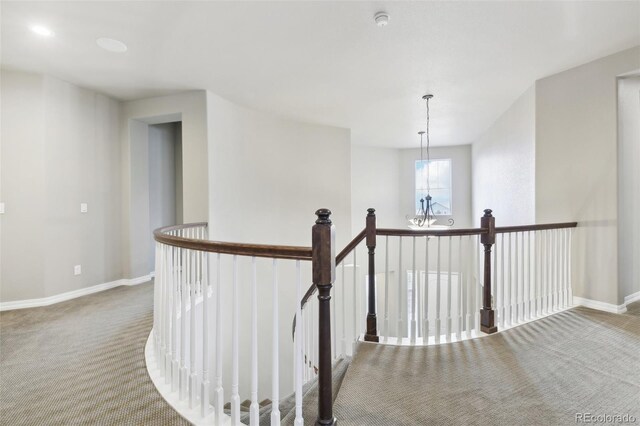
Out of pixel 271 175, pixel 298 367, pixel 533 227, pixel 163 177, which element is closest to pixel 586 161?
pixel 533 227

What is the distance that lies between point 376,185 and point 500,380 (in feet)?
21.8

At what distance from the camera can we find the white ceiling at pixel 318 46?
2564 millimetres

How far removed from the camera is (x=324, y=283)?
140 cm

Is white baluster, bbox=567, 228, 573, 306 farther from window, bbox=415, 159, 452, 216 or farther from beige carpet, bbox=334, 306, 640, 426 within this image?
window, bbox=415, 159, 452, 216

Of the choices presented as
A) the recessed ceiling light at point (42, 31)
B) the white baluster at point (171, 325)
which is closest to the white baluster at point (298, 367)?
the white baluster at point (171, 325)

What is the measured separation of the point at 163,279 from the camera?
2211mm

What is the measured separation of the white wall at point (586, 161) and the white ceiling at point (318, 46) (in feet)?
0.78

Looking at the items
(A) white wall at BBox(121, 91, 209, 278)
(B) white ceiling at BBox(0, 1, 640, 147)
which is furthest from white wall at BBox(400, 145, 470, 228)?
(A) white wall at BBox(121, 91, 209, 278)

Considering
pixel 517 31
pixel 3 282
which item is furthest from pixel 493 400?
pixel 3 282

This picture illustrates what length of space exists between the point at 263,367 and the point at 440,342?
378 centimetres

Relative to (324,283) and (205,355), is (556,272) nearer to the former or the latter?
(324,283)

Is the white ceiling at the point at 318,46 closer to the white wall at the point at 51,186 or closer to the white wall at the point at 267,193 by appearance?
the white wall at the point at 51,186

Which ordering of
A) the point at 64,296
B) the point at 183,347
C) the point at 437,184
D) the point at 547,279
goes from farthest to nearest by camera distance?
the point at 437,184 → the point at 64,296 → the point at 547,279 → the point at 183,347

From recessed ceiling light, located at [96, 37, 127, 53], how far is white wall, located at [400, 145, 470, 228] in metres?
7.01
